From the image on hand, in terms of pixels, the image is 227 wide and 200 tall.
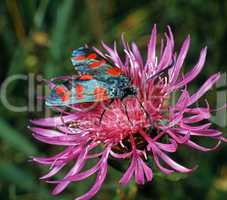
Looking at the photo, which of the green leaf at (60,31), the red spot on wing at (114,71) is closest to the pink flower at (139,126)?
the red spot on wing at (114,71)

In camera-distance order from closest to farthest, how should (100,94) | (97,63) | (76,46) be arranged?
1. (100,94)
2. (97,63)
3. (76,46)

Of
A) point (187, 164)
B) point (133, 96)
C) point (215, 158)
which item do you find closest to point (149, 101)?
point (133, 96)

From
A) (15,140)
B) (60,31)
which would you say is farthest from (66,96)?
(60,31)

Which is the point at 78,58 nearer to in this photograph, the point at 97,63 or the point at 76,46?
the point at 97,63

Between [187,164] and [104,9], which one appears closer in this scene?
[187,164]

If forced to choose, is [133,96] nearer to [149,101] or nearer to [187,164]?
[149,101]

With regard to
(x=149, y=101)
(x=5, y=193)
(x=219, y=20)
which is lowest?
(x=5, y=193)
